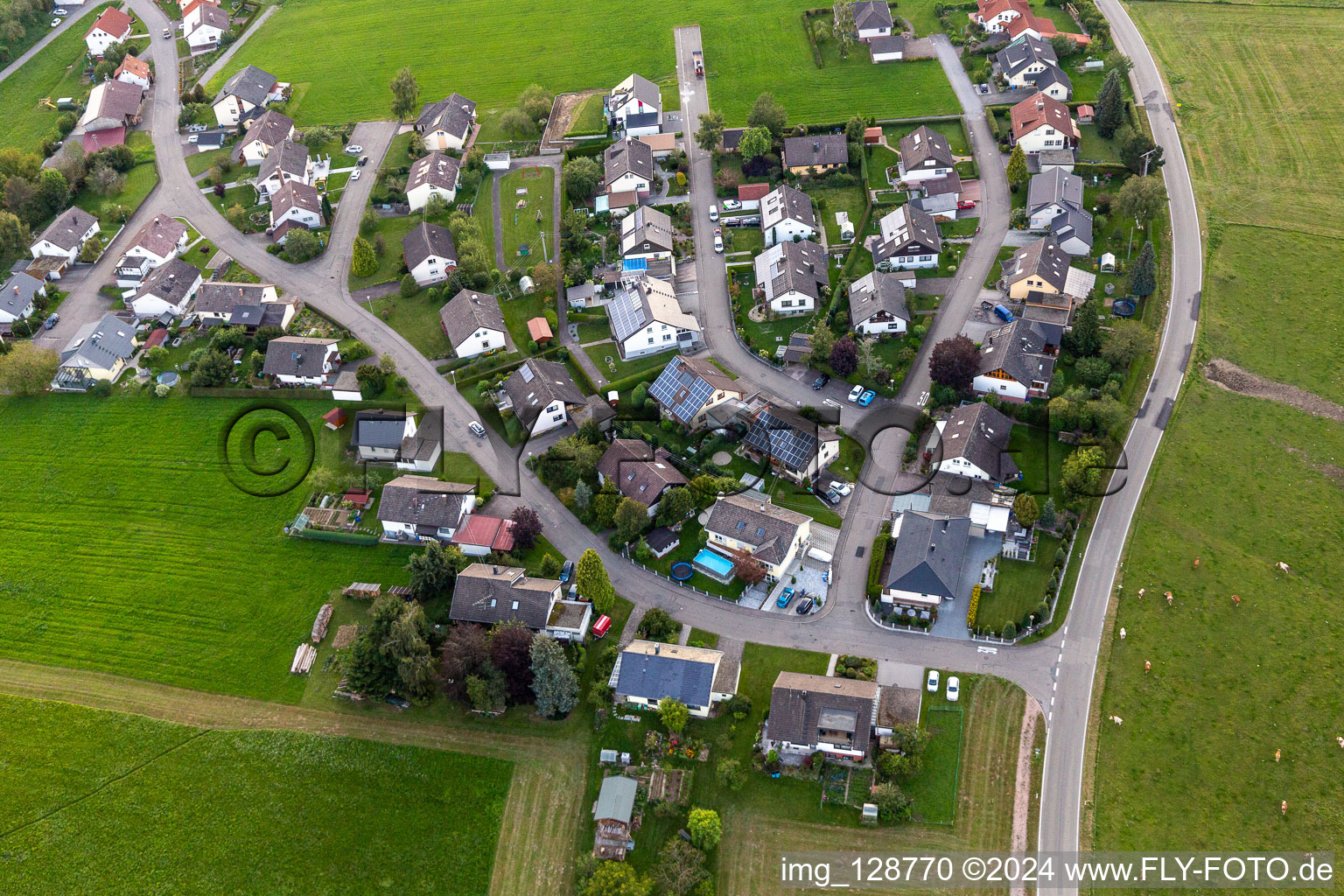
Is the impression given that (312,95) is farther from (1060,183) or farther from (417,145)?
(1060,183)

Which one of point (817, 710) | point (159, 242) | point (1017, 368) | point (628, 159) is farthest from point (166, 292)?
point (1017, 368)

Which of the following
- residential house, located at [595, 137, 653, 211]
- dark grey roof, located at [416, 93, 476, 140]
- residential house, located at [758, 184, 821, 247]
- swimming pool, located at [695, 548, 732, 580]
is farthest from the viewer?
dark grey roof, located at [416, 93, 476, 140]

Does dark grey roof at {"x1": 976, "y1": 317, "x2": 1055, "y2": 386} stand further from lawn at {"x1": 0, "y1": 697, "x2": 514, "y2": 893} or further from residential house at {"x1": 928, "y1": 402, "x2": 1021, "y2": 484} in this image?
lawn at {"x1": 0, "y1": 697, "x2": 514, "y2": 893}

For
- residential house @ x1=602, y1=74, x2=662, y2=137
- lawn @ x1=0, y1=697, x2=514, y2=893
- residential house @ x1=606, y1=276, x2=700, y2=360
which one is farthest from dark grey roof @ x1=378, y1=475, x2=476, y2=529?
residential house @ x1=602, y1=74, x2=662, y2=137

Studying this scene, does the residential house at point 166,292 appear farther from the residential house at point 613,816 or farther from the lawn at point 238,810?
the residential house at point 613,816

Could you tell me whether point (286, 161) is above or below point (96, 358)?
above

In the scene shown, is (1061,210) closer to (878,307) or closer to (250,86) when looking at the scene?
(878,307)
